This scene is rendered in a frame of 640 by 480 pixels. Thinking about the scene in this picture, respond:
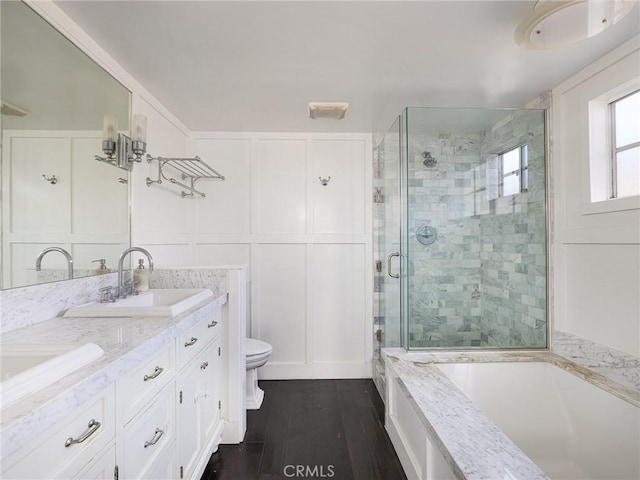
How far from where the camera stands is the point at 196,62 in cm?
161

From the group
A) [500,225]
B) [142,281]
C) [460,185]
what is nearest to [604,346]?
[500,225]

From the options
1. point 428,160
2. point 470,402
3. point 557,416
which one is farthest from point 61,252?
point 557,416

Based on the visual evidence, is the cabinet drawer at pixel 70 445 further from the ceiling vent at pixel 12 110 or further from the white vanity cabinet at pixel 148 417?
the ceiling vent at pixel 12 110

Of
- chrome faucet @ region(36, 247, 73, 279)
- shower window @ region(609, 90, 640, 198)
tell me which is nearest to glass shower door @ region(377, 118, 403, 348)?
shower window @ region(609, 90, 640, 198)

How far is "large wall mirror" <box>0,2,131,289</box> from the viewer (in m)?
1.08

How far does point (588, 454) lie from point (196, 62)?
2.92 metres

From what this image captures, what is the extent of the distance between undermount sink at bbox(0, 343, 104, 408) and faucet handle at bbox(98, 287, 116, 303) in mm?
578

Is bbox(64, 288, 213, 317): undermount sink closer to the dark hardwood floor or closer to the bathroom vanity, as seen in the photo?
the bathroom vanity

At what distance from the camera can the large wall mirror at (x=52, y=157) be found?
3.54 feet

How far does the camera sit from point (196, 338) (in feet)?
4.59

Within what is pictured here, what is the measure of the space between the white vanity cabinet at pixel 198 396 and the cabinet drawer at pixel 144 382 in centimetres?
9

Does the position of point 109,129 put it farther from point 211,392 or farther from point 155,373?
point 211,392

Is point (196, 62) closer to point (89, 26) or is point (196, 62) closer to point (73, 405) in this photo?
point (89, 26)

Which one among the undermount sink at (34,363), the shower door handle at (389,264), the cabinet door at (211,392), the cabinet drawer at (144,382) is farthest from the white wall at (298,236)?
the undermount sink at (34,363)
